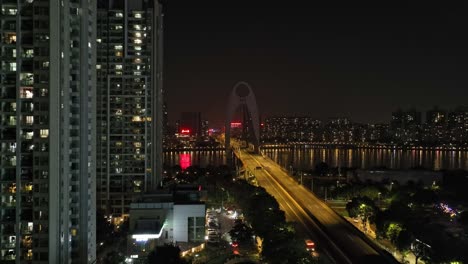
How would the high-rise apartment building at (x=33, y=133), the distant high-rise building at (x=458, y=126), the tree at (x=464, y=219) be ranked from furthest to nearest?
the distant high-rise building at (x=458, y=126), the tree at (x=464, y=219), the high-rise apartment building at (x=33, y=133)

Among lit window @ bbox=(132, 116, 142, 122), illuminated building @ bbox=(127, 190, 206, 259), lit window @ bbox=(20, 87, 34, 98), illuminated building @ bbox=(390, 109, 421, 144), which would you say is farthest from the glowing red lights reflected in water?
illuminated building @ bbox=(390, 109, 421, 144)

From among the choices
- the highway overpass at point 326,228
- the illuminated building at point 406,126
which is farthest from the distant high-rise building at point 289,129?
the highway overpass at point 326,228

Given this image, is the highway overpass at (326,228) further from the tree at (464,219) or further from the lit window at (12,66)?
the lit window at (12,66)

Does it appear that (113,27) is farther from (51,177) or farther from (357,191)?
(357,191)

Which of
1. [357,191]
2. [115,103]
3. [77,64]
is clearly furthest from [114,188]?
[357,191]

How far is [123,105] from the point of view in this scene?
39.0 ft

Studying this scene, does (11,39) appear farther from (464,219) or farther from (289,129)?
(289,129)

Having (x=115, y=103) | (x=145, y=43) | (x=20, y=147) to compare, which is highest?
(x=145, y=43)

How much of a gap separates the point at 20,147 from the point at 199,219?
4.31 metres

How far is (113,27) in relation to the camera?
11789mm

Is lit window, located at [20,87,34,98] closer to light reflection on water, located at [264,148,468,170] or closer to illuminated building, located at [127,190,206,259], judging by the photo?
illuminated building, located at [127,190,206,259]

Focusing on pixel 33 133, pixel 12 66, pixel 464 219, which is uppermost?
pixel 12 66

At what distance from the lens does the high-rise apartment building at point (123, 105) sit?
11508 millimetres

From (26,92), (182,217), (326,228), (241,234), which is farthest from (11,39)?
(326,228)
